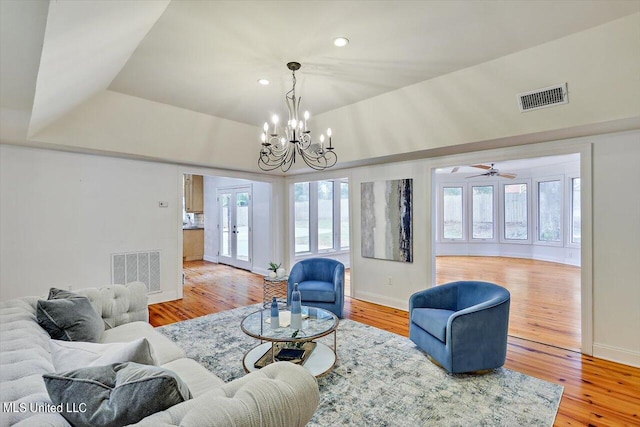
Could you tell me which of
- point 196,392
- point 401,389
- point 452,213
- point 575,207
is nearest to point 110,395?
point 196,392

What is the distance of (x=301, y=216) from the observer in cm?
750

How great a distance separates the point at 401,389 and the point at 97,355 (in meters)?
2.17

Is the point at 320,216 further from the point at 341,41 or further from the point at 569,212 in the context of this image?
the point at 569,212

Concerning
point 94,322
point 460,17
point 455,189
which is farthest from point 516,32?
point 455,189

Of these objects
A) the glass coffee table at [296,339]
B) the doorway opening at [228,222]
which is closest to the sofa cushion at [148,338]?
the glass coffee table at [296,339]

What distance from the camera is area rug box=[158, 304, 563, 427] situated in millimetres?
2195

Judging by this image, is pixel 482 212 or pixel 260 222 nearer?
pixel 260 222

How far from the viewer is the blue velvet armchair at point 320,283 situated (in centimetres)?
412

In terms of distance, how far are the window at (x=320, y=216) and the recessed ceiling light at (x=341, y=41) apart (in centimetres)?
463

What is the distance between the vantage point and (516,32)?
2.57 m

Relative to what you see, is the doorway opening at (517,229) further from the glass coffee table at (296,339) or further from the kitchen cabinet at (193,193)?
the kitchen cabinet at (193,193)

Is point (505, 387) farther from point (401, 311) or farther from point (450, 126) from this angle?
point (450, 126)

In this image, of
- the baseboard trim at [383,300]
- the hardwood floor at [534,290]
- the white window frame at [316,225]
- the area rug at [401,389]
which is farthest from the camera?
the white window frame at [316,225]

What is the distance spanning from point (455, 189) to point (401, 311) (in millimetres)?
6978
